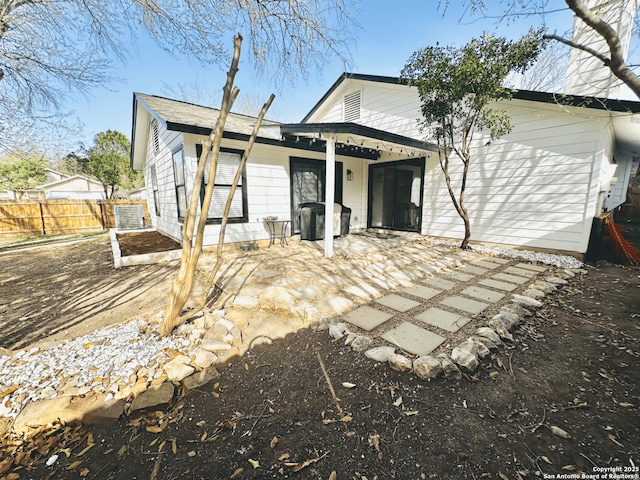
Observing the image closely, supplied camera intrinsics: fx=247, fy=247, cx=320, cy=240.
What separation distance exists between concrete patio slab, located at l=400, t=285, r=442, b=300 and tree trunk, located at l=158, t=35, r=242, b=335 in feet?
8.75

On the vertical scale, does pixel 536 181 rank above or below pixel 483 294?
above

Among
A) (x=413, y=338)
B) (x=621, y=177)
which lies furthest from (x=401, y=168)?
(x=621, y=177)

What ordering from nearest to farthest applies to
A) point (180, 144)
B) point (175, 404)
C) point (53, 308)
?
point (175, 404) < point (53, 308) < point (180, 144)

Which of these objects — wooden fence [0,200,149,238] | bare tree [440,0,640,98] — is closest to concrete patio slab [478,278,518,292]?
bare tree [440,0,640,98]

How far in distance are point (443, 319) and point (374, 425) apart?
156cm

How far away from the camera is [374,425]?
4.85 ft

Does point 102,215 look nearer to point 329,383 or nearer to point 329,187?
point 329,187

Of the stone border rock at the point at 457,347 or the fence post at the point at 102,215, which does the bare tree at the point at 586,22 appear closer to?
the stone border rock at the point at 457,347

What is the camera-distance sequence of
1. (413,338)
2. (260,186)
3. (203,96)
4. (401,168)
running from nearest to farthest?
1. (413,338)
2. (260,186)
3. (401,168)
4. (203,96)

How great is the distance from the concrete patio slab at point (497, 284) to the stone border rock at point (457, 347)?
45 cm

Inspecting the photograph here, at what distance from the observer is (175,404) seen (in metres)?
1.69

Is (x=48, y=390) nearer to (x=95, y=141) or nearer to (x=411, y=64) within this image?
(x=411, y=64)

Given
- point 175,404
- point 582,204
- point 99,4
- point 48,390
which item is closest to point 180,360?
point 175,404

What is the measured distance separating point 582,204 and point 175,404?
7.19m
